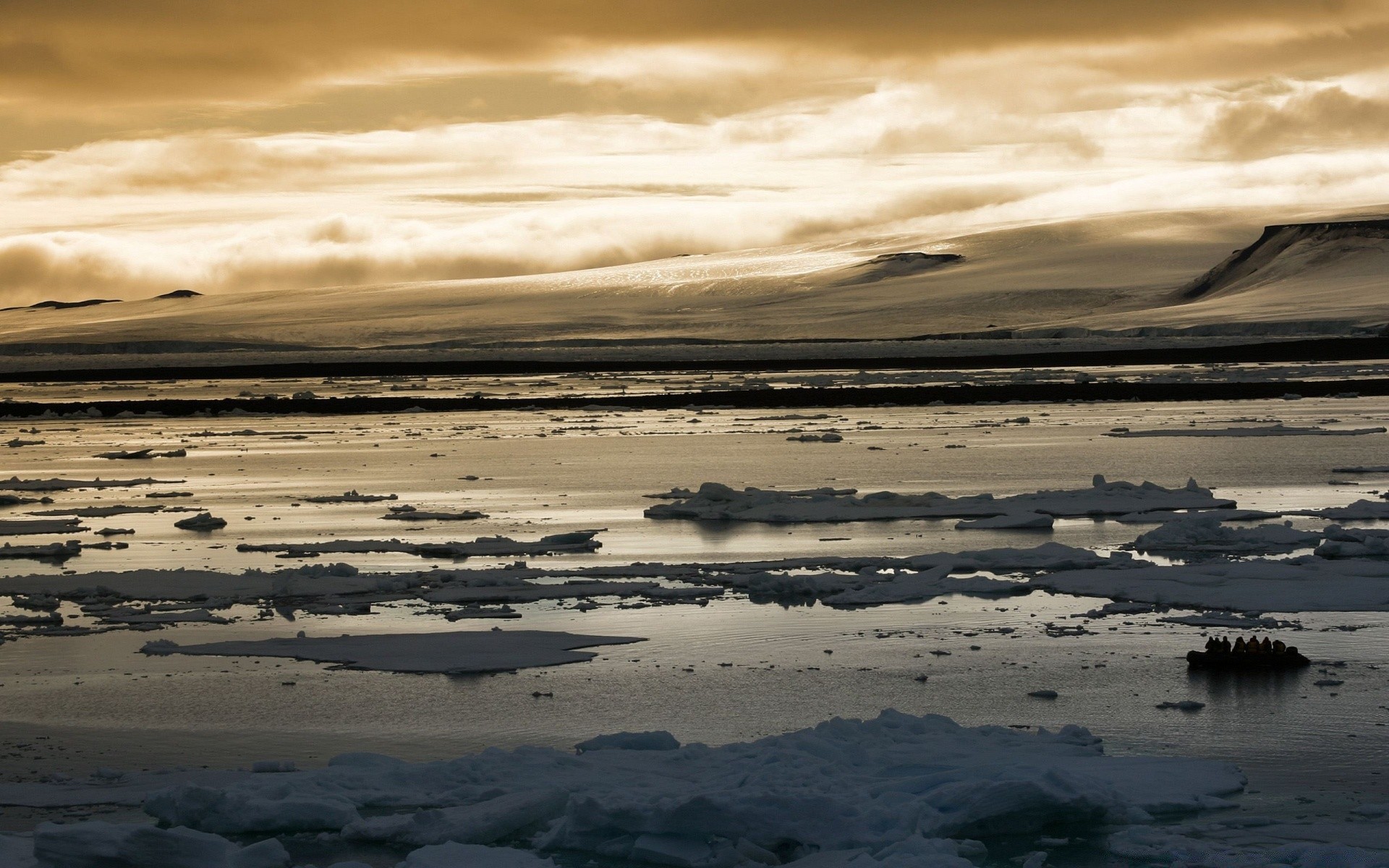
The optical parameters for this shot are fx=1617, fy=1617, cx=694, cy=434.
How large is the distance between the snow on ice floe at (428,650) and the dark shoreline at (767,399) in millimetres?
27904

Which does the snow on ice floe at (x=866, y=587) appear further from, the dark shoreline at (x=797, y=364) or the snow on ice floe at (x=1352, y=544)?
the dark shoreline at (x=797, y=364)

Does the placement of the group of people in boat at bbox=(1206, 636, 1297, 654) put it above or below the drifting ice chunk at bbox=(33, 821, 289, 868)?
below

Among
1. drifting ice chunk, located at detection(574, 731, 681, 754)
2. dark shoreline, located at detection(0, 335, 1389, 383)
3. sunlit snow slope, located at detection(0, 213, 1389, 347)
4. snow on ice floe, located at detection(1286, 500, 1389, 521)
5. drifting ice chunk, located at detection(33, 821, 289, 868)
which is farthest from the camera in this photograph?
sunlit snow slope, located at detection(0, 213, 1389, 347)

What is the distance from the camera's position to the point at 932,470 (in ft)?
67.7

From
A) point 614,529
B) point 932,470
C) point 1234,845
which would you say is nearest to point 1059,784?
point 1234,845

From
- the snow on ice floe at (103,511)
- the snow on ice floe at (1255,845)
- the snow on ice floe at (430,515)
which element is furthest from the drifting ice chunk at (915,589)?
the snow on ice floe at (103,511)

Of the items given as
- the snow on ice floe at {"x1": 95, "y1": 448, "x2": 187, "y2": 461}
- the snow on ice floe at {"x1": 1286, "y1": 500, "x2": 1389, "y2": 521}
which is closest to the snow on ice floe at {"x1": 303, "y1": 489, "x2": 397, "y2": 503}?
the snow on ice floe at {"x1": 95, "y1": 448, "x2": 187, "y2": 461}

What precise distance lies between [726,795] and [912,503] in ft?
34.2

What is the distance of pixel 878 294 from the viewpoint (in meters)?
114

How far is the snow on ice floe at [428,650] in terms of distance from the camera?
376 inches

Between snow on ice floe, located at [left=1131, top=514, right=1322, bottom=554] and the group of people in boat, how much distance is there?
3935mm

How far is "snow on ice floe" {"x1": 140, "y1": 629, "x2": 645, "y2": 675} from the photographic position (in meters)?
9.55

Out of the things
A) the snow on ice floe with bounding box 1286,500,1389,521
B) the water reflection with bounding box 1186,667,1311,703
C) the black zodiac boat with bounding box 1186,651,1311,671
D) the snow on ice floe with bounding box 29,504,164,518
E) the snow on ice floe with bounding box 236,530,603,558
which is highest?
the snow on ice floe with bounding box 29,504,164,518

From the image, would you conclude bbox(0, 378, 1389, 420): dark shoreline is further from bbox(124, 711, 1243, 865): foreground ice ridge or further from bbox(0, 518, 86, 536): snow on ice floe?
bbox(124, 711, 1243, 865): foreground ice ridge
